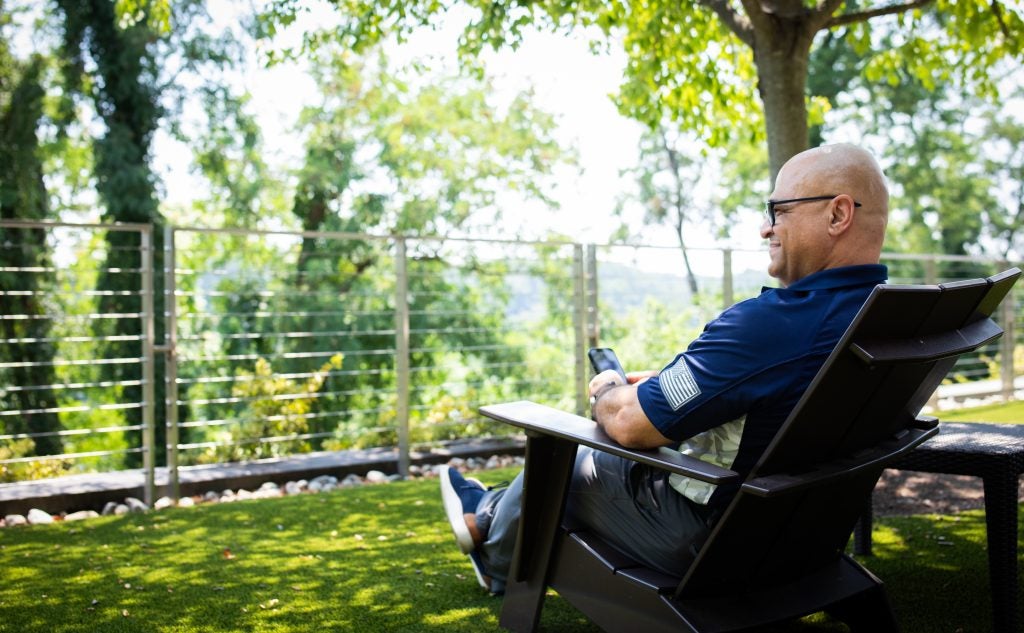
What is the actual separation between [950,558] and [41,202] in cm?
1099

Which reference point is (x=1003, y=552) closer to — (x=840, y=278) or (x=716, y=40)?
(x=840, y=278)

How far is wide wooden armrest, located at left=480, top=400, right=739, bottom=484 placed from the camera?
6.02ft

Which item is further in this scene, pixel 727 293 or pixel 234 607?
pixel 727 293

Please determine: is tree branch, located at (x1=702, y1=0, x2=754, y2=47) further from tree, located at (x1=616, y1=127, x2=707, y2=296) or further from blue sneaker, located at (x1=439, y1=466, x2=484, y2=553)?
tree, located at (x1=616, y1=127, x2=707, y2=296)

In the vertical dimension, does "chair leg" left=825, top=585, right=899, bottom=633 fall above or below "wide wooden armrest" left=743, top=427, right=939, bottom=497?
below

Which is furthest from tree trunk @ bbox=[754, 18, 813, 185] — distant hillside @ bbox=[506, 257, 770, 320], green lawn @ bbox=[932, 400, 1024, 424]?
green lawn @ bbox=[932, 400, 1024, 424]

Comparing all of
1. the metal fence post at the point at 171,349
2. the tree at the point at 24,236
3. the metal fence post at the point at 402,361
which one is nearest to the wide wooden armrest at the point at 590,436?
the metal fence post at the point at 171,349

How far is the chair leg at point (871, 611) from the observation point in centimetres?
240

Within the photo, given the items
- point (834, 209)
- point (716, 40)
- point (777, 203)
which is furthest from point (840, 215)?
point (716, 40)

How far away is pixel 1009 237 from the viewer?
80.0 feet

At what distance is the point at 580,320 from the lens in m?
7.26

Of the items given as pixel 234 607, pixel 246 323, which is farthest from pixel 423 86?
pixel 234 607

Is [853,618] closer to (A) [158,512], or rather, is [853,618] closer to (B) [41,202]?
(A) [158,512]

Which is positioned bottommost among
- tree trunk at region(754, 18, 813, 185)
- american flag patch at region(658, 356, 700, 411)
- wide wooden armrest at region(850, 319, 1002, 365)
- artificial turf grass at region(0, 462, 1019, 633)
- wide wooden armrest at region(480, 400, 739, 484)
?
artificial turf grass at region(0, 462, 1019, 633)
